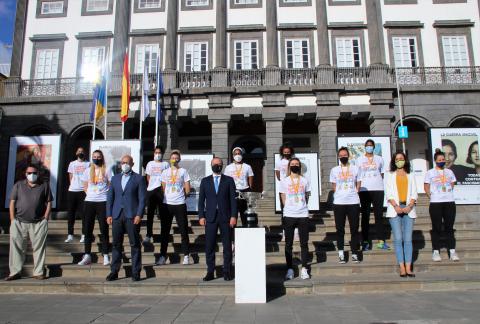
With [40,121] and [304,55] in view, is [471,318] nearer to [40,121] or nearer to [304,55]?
[304,55]

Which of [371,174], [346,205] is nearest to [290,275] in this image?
[346,205]

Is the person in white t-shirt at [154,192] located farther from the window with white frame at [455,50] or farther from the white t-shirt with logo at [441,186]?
the window with white frame at [455,50]

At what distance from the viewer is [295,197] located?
6434mm

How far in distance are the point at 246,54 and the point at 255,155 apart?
5.21 meters

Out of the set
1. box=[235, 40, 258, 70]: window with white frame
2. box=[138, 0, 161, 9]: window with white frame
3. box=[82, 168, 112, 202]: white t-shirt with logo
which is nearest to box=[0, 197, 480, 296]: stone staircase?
box=[82, 168, 112, 202]: white t-shirt with logo

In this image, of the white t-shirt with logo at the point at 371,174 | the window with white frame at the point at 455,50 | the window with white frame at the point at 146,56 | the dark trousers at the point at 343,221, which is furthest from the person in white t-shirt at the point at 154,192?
the window with white frame at the point at 455,50

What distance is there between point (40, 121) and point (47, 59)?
11.2 ft

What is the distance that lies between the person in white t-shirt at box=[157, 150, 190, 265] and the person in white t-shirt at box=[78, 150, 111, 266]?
3.51ft

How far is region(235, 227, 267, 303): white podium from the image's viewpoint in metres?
5.27

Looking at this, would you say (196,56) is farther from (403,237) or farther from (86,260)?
(403,237)

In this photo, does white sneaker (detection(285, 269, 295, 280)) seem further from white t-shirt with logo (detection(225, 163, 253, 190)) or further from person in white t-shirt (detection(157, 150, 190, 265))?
white t-shirt with logo (detection(225, 163, 253, 190))

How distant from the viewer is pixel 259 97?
1772cm

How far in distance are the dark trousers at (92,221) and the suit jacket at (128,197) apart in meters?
0.75

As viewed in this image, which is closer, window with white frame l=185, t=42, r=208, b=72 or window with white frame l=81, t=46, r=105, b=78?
window with white frame l=185, t=42, r=208, b=72
